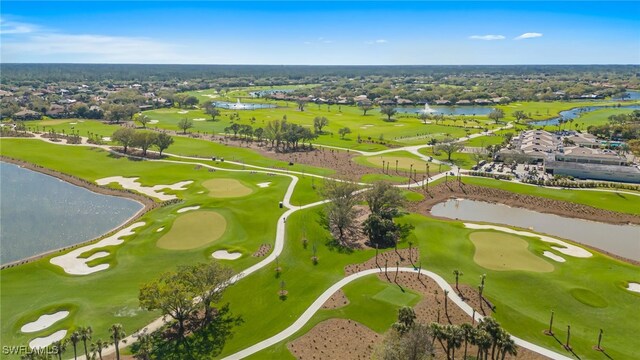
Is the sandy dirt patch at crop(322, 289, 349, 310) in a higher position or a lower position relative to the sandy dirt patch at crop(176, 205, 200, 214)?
lower

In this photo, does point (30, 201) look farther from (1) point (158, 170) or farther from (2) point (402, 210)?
(2) point (402, 210)

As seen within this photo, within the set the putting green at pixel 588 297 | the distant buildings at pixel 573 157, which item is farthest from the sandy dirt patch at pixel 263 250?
the distant buildings at pixel 573 157

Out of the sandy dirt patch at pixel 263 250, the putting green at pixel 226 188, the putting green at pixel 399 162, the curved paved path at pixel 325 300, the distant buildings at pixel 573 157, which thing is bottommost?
the curved paved path at pixel 325 300

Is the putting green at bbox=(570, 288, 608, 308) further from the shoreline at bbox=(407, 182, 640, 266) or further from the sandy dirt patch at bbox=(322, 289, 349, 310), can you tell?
the sandy dirt patch at bbox=(322, 289, 349, 310)

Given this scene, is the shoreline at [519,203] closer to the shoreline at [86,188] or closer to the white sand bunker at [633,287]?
the white sand bunker at [633,287]

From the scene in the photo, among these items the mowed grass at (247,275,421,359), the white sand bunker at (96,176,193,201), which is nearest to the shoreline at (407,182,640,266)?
the mowed grass at (247,275,421,359)
